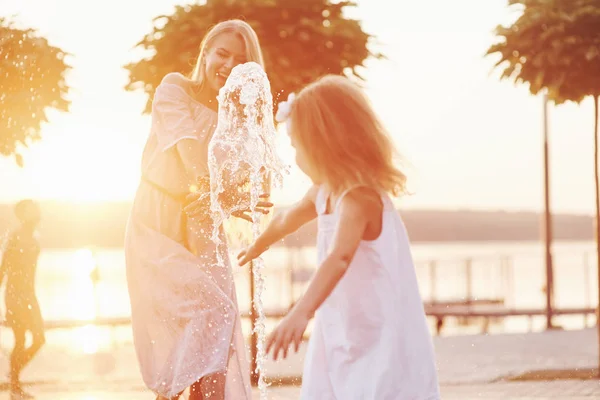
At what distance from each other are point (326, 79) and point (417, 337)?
0.93m

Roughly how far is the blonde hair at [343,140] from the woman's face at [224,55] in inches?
59.3

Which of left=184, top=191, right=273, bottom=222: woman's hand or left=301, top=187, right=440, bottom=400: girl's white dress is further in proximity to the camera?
left=184, top=191, right=273, bottom=222: woman's hand

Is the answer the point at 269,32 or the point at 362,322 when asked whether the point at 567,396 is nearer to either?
the point at 269,32

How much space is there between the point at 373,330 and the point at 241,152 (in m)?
1.89

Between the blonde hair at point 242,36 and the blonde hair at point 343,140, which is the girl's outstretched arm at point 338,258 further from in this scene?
the blonde hair at point 242,36

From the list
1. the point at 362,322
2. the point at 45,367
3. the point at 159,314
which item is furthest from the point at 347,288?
the point at 45,367

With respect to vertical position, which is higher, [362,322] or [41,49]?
[41,49]

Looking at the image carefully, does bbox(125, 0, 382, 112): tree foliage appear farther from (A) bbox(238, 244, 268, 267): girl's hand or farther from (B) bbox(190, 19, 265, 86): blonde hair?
(A) bbox(238, 244, 268, 267): girl's hand

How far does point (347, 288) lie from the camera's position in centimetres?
393

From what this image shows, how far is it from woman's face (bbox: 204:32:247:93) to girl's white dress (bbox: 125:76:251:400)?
18cm

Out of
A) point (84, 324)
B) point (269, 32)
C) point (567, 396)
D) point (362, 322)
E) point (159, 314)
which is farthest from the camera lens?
point (84, 324)

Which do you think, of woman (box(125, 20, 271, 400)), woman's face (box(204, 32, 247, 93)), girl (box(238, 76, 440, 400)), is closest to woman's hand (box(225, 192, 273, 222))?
woman (box(125, 20, 271, 400))

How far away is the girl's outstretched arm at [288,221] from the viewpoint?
4246 millimetres

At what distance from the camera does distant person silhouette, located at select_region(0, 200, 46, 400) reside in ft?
35.0
